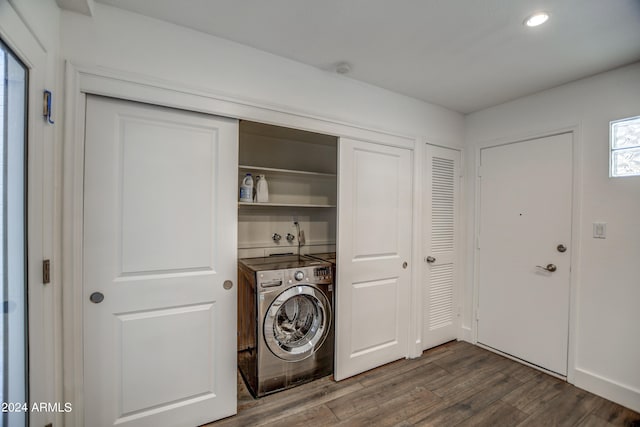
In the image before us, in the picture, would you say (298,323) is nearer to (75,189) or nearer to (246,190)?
(246,190)

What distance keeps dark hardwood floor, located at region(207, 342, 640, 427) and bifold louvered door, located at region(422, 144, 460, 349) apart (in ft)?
1.52

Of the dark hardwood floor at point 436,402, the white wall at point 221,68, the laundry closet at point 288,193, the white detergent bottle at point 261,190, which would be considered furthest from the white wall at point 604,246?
the white detergent bottle at point 261,190

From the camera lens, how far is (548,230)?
2.40 meters

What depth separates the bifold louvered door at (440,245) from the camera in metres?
2.71

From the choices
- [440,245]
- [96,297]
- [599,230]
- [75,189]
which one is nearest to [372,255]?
[440,245]

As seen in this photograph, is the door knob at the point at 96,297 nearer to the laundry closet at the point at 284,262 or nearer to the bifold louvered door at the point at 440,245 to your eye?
the laundry closet at the point at 284,262

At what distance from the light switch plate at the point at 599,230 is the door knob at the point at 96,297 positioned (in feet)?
11.1

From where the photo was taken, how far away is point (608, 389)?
2.04 m

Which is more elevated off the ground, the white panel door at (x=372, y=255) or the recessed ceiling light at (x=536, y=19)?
the recessed ceiling light at (x=536, y=19)

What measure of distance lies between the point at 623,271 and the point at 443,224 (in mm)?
1293

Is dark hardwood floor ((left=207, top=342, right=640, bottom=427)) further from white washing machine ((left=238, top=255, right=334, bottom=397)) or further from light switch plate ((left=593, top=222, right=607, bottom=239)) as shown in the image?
light switch plate ((left=593, top=222, right=607, bottom=239))

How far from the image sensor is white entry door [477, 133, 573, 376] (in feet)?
7.64

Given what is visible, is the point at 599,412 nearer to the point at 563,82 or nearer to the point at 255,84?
the point at 563,82

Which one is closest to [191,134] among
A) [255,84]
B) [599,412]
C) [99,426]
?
[255,84]
